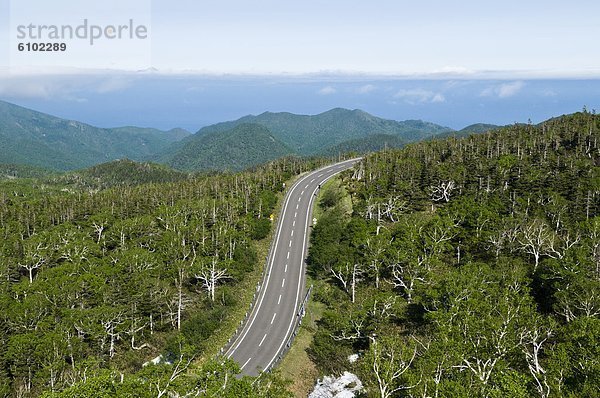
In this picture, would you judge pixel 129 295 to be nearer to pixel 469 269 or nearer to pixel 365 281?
pixel 365 281

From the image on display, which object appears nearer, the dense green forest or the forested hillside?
the forested hillside

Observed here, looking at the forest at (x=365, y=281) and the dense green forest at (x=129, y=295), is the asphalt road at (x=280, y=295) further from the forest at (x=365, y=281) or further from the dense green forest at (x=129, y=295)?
the forest at (x=365, y=281)

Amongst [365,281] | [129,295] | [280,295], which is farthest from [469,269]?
[129,295]

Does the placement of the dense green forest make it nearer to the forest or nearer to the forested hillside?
the forest

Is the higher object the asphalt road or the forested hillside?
the forested hillside

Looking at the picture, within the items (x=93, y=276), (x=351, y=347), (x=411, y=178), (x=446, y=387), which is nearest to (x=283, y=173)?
(x=411, y=178)

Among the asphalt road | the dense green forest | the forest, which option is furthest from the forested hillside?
the dense green forest

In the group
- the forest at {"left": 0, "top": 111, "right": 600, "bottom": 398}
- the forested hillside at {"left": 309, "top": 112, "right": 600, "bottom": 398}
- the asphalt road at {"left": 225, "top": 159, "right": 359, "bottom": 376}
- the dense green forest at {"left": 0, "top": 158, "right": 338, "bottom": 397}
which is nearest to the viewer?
the forested hillside at {"left": 309, "top": 112, "right": 600, "bottom": 398}
